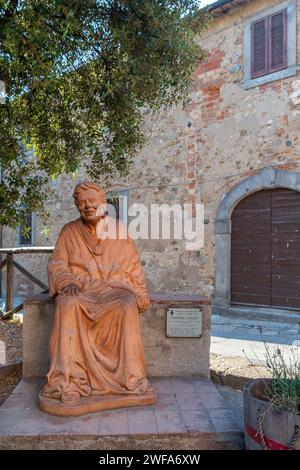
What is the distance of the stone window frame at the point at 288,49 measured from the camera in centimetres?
791

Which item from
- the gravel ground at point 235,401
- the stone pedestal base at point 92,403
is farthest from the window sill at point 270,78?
the stone pedestal base at point 92,403

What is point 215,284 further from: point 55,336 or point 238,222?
point 55,336

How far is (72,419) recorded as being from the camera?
2.74m

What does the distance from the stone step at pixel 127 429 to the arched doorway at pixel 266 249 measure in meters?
5.50

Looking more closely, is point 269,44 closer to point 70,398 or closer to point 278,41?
point 278,41

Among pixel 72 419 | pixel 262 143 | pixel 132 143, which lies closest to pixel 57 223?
pixel 262 143

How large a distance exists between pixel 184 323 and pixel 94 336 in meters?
0.95

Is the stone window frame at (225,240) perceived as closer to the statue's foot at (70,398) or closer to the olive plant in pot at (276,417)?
the statue's foot at (70,398)

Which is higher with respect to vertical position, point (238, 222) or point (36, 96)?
point (36, 96)

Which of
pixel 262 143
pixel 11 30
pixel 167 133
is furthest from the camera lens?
pixel 167 133

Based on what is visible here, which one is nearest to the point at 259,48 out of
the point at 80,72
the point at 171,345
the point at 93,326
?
the point at 80,72

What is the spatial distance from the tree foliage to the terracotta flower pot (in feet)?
9.88
